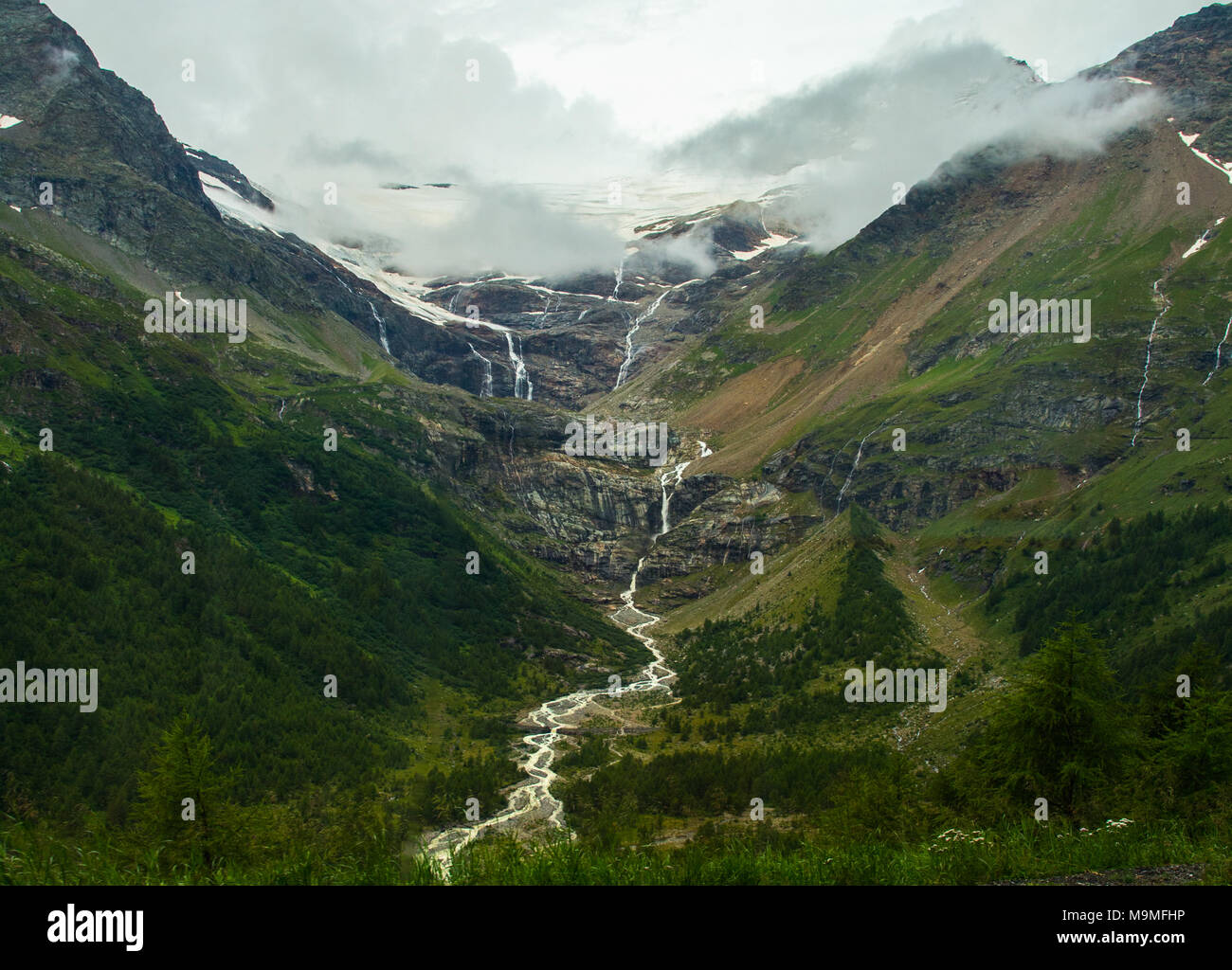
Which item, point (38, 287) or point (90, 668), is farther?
point (38, 287)

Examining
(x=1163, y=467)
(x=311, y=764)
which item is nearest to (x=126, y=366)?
(x=311, y=764)

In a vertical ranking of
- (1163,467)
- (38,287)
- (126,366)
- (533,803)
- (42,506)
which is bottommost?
(533,803)

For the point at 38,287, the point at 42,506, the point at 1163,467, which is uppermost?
the point at 38,287

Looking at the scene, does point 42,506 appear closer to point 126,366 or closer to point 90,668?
point 90,668

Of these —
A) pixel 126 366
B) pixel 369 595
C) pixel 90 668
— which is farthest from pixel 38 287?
pixel 90 668
